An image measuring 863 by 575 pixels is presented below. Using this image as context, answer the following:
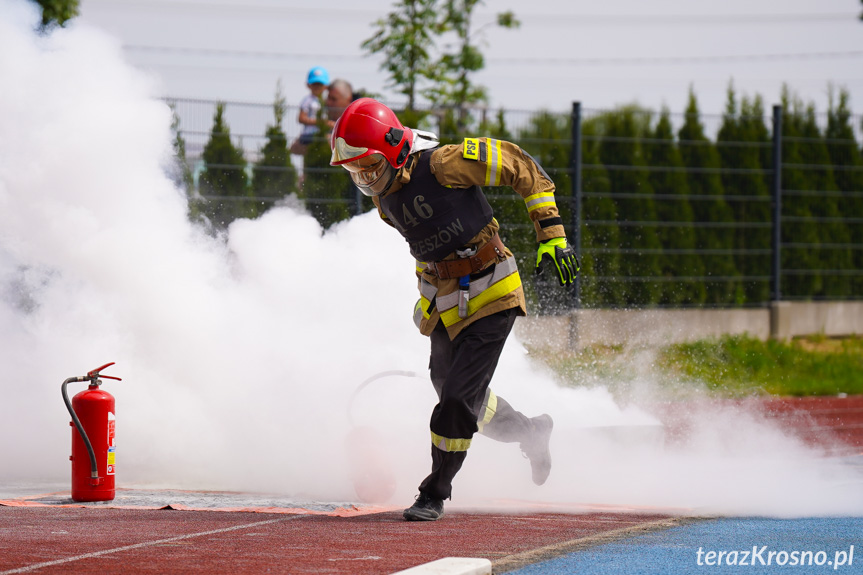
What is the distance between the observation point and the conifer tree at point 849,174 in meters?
14.9

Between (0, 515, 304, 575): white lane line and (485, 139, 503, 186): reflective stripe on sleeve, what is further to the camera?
(485, 139, 503, 186): reflective stripe on sleeve

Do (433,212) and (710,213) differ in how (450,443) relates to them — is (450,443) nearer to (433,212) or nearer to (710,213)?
(433,212)

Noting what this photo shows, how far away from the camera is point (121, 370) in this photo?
7371 mm

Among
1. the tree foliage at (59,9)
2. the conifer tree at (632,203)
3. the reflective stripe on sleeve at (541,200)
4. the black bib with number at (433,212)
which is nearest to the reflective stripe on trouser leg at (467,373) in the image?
the black bib with number at (433,212)

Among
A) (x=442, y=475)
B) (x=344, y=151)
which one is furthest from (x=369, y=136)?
(x=442, y=475)

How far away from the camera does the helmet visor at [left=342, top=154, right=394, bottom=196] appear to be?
17.8ft

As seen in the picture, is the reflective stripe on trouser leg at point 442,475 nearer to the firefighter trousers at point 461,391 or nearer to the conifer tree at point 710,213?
the firefighter trousers at point 461,391

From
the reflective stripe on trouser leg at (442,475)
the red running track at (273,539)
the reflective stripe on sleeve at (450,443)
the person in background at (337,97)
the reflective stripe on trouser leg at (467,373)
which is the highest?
the person in background at (337,97)

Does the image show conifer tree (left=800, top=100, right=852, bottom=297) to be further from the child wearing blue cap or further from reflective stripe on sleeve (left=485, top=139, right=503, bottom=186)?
reflective stripe on sleeve (left=485, top=139, right=503, bottom=186)

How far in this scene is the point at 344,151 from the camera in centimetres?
547

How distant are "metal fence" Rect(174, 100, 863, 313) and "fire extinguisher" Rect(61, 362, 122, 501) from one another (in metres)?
6.66

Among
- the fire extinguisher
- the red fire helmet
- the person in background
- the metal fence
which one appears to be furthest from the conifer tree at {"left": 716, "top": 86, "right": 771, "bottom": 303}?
the fire extinguisher

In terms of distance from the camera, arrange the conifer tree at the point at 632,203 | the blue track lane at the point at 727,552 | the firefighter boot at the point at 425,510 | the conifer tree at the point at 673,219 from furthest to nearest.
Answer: the conifer tree at the point at 673,219
the conifer tree at the point at 632,203
the firefighter boot at the point at 425,510
the blue track lane at the point at 727,552

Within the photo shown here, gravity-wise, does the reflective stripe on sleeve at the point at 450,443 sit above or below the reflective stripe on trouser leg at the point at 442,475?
above
